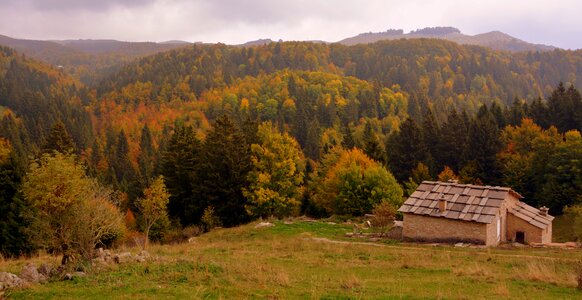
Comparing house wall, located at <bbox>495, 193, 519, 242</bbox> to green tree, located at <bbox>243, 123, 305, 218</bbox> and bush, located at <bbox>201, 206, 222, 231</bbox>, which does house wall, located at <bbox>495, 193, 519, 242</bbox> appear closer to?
green tree, located at <bbox>243, 123, 305, 218</bbox>

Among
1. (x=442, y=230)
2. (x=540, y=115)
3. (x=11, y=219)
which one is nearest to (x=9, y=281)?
(x=442, y=230)

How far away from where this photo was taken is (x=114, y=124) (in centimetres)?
16150

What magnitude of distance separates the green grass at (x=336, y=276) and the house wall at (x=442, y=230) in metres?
3.11

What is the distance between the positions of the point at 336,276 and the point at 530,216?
865 inches

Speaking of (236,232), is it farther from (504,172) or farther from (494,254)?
(504,172)

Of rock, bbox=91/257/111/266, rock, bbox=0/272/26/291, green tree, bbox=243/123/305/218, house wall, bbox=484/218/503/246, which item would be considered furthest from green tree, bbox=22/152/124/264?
green tree, bbox=243/123/305/218

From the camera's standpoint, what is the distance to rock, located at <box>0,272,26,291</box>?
616 inches

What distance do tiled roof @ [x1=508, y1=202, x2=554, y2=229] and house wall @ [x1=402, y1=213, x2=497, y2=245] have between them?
292 centimetres

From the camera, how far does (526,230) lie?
34.6 meters

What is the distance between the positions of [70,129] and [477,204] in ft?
421

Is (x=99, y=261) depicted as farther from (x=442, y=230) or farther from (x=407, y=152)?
(x=407, y=152)

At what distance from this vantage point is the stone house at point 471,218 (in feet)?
107

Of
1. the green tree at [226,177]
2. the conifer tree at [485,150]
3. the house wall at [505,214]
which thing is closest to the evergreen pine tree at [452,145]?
the conifer tree at [485,150]

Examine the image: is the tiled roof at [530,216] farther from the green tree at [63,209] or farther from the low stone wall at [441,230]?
the green tree at [63,209]
